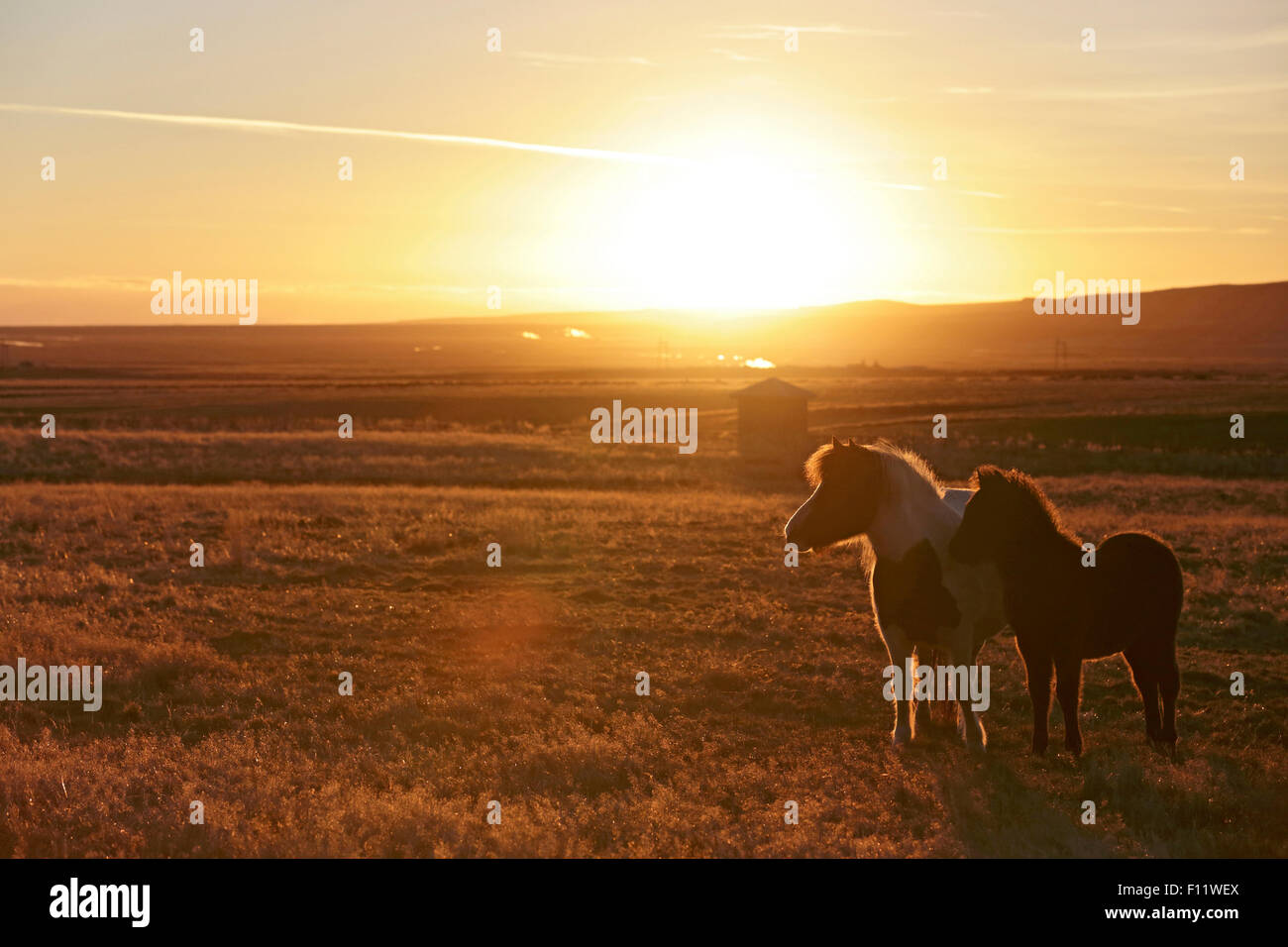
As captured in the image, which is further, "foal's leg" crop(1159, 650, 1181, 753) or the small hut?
the small hut

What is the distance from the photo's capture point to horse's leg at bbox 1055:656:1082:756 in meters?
6.67

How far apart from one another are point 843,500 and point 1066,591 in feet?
5.11

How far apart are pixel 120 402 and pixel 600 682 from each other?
62752mm

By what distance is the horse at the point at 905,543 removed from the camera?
688cm

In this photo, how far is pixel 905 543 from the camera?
693 centimetres

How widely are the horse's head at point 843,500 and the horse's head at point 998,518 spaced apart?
63 cm

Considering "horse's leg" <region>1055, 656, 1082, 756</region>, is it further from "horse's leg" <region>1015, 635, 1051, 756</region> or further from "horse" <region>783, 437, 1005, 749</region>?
"horse" <region>783, 437, 1005, 749</region>

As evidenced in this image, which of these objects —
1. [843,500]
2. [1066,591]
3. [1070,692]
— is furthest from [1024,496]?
[1070,692]

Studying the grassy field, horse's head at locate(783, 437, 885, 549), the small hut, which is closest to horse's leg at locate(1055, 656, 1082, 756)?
the grassy field

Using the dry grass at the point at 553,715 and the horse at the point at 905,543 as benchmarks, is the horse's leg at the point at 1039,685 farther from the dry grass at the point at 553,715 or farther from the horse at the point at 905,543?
the horse at the point at 905,543

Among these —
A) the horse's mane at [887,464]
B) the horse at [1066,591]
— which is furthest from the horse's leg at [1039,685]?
the horse's mane at [887,464]

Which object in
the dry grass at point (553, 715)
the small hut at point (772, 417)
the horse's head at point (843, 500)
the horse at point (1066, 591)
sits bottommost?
the dry grass at point (553, 715)

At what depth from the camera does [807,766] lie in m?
6.91
